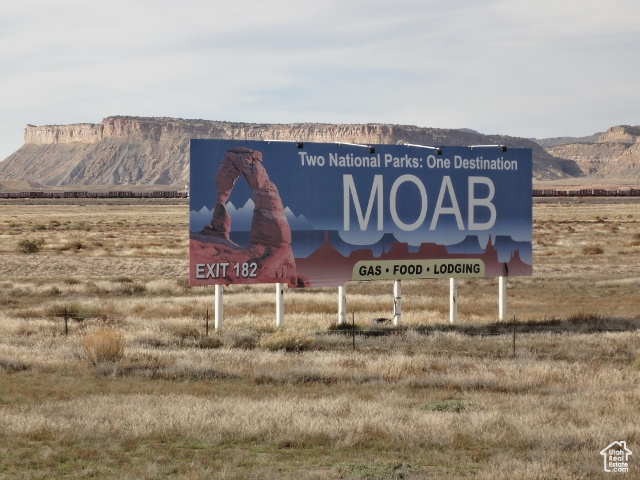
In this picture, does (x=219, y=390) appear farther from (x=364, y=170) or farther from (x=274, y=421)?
(x=364, y=170)

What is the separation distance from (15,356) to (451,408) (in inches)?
336

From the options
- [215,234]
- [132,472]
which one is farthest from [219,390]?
[215,234]

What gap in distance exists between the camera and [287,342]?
18.8m

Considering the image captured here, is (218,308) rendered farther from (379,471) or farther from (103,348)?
(379,471)

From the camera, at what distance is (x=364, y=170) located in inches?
870

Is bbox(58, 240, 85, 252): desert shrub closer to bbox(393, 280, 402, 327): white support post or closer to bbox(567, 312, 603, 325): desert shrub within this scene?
bbox(393, 280, 402, 327): white support post

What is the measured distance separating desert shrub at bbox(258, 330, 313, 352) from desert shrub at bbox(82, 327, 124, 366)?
3231 millimetres

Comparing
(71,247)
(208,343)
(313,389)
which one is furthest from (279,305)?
(71,247)

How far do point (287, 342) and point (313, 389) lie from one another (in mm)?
4104

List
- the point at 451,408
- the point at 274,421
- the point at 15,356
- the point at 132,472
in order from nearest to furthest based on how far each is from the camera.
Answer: the point at 132,472 < the point at 274,421 < the point at 451,408 < the point at 15,356

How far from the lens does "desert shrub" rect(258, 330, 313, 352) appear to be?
18844 millimetres

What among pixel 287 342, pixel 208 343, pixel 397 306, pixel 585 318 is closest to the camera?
pixel 287 342

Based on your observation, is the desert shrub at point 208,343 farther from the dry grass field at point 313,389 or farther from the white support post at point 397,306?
the white support post at point 397,306

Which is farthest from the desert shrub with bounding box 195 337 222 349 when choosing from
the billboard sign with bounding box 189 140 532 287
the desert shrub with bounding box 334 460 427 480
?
the desert shrub with bounding box 334 460 427 480
